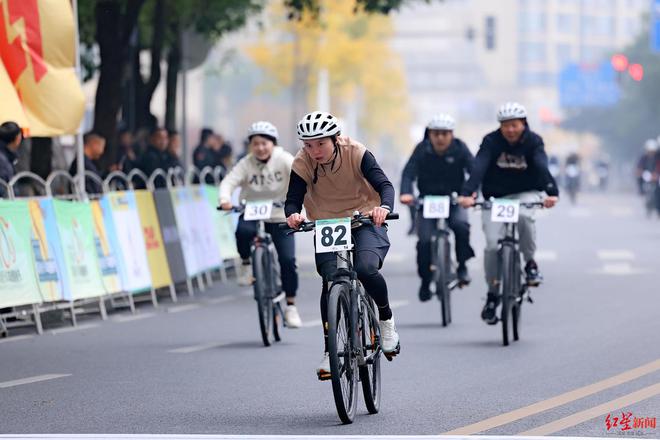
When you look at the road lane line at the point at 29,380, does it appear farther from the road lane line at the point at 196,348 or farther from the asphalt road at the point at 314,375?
the road lane line at the point at 196,348

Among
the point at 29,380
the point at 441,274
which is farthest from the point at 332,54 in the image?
the point at 29,380

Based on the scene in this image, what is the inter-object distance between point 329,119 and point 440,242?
19.5 ft

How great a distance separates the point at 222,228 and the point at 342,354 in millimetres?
12778

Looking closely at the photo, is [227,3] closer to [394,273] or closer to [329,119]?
[394,273]

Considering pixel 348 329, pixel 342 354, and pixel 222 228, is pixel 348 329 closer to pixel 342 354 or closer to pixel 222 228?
pixel 342 354

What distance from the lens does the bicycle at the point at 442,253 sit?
15453 millimetres

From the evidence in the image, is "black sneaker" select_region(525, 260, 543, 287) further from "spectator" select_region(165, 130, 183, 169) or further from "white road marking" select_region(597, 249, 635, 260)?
"white road marking" select_region(597, 249, 635, 260)

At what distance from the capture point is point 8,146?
52.5ft

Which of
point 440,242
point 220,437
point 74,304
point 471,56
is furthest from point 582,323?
point 471,56

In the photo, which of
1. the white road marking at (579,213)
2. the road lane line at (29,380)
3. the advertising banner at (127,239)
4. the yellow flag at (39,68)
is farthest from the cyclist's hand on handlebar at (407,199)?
the white road marking at (579,213)

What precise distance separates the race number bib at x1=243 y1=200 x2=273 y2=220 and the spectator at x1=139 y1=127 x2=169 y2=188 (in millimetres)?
7595

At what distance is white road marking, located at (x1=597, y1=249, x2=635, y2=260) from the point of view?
2542cm

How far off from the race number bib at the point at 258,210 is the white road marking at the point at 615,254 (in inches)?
470

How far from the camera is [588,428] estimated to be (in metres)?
9.12
